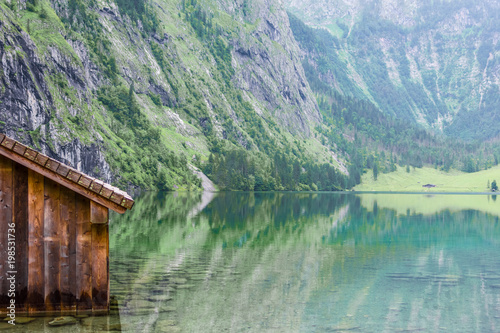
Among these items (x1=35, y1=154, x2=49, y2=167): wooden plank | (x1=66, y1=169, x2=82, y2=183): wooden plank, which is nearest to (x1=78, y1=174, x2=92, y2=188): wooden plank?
(x1=66, y1=169, x2=82, y2=183): wooden plank

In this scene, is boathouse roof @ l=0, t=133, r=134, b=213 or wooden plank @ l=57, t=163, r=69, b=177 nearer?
boathouse roof @ l=0, t=133, r=134, b=213

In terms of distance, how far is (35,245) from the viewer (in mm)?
18375

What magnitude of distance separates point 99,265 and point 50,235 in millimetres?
2114

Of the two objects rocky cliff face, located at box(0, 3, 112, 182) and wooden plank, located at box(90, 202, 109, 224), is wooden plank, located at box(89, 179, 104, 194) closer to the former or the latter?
wooden plank, located at box(90, 202, 109, 224)

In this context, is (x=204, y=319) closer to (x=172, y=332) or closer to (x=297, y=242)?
(x=172, y=332)

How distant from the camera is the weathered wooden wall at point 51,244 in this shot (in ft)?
60.1

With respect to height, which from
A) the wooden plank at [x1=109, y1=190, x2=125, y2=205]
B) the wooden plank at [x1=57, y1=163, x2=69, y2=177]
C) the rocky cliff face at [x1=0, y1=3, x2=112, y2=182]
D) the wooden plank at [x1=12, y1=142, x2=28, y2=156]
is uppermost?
the rocky cliff face at [x1=0, y1=3, x2=112, y2=182]

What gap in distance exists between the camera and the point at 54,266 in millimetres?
18469

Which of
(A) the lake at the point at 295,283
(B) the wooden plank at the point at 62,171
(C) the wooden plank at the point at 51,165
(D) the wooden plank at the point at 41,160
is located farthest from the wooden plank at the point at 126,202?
(A) the lake at the point at 295,283

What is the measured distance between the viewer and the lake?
1920 cm

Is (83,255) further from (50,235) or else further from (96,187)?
(96,187)

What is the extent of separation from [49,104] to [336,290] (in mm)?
157022

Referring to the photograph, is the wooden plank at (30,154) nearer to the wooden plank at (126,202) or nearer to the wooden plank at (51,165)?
the wooden plank at (51,165)

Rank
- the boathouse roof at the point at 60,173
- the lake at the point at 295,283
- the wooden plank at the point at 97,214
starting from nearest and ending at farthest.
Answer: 1. the boathouse roof at the point at 60,173
2. the wooden plank at the point at 97,214
3. the lake at the point at 295,283
